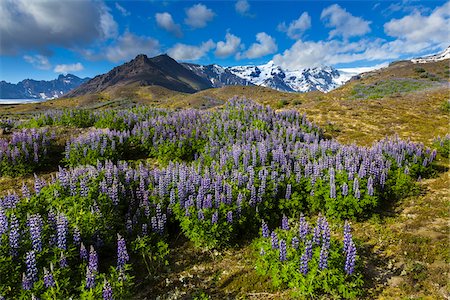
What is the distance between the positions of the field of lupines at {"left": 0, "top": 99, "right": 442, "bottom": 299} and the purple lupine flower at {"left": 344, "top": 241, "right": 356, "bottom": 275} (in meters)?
0.02

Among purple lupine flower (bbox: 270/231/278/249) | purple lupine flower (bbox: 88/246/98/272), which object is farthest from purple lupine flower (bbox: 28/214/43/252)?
purple lupine flower (bbox: 270/231/278/249)

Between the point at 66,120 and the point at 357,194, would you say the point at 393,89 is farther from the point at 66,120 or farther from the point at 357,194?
the point at 66,120

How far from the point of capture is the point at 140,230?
733 cm

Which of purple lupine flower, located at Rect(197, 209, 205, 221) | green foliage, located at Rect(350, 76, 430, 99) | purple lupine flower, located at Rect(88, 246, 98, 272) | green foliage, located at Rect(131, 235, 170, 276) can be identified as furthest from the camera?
green foliage, located at Rect(350, 76, 430, 99)

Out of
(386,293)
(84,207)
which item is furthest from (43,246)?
(386,293)

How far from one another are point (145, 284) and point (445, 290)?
226 inches

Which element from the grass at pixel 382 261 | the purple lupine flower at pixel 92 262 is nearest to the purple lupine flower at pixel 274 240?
the grass at pixel 382 261

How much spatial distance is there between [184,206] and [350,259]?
4.05m

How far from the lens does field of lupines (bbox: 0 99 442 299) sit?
213 inches

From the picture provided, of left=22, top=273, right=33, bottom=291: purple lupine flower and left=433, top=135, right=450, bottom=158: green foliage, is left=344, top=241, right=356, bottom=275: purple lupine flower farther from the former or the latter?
left=433, top=135, right=450, bottom=158: green foliage

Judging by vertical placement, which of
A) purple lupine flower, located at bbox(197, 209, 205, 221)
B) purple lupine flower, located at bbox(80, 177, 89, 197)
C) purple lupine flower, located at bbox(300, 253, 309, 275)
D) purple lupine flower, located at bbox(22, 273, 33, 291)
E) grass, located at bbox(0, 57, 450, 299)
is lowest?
grass, located at bbox(0, 57, 450, 299)

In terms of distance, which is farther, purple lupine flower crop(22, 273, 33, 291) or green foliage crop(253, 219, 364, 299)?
green foliage crop(253, 219, 364, 299)

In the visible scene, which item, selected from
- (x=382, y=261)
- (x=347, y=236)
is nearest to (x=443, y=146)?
(x=382, y=261)

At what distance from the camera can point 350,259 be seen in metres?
5.45
